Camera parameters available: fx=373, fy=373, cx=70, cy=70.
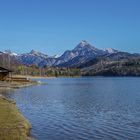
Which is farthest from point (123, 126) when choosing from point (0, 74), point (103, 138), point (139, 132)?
point (0, 74)

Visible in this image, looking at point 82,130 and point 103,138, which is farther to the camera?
point 82,130

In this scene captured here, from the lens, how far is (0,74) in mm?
140750

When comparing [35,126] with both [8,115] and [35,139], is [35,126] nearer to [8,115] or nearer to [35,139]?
[8,115]

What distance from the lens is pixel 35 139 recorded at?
101 feet

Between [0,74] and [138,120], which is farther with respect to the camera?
[0,74]

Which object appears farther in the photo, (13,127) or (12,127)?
(13,127)

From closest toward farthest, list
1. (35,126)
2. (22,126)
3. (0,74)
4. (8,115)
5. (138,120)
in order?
(22,126) < (35,126) < (8,115) < (138,120) < (0,74)

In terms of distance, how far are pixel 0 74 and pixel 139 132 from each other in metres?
111

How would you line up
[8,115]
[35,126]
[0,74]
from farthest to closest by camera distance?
[0,74] < [8,115] < [35,126]

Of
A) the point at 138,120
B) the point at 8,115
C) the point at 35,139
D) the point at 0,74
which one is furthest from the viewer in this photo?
the point at 0,74

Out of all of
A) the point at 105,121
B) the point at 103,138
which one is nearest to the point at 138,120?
the point at 105,121

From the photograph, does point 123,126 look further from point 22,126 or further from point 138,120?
point 22,126

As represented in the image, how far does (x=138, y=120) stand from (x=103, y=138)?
12596mm

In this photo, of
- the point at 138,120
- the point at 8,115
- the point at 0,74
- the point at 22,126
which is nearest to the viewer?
the point at 22,126
